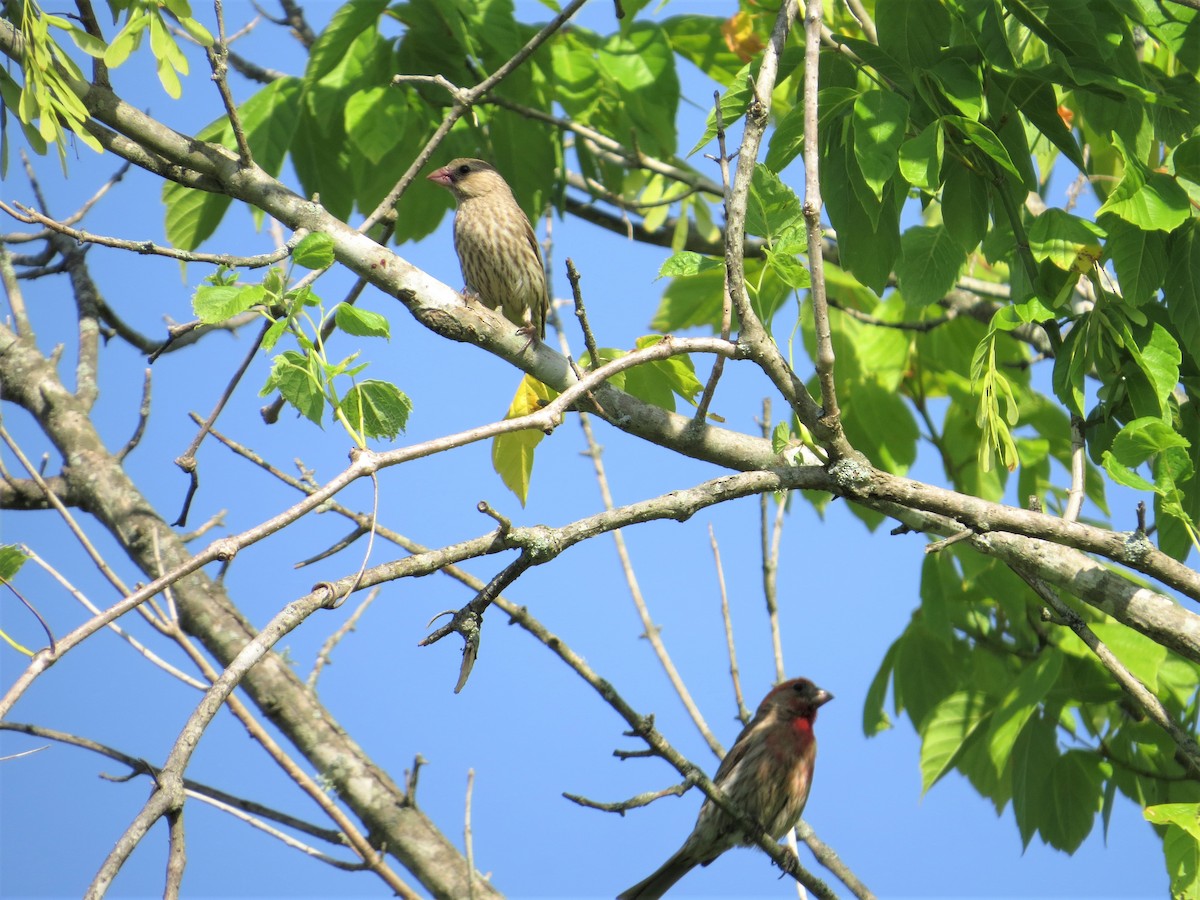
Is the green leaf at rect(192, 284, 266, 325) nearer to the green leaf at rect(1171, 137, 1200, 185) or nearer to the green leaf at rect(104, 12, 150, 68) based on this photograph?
the green leaf at rect(104, 12, 150, 68)

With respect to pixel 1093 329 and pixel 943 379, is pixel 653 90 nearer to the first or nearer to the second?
pixel 943 379

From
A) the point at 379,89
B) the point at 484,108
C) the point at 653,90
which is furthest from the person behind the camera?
the point at 484,108

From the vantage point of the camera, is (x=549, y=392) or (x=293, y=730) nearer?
(x=549, y=392)

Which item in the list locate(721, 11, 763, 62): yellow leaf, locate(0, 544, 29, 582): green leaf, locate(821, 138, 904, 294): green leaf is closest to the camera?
locate(0, 544, 29, 582): green leaf

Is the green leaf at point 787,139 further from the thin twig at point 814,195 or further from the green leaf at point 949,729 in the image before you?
the green leaf at point 949,729

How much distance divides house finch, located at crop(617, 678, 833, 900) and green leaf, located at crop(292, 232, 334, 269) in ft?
13.4

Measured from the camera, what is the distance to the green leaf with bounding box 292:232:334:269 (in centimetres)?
307

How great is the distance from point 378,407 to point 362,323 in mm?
223

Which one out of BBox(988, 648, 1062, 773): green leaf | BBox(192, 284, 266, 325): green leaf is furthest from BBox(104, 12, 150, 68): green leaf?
BBox(988, 648, 1062, 773): green leaf

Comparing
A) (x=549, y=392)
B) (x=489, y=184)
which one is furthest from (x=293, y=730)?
(x=489, y=184)

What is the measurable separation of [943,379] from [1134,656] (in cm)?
188

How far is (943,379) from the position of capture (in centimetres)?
617

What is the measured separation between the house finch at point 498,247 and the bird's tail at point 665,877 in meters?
3.03

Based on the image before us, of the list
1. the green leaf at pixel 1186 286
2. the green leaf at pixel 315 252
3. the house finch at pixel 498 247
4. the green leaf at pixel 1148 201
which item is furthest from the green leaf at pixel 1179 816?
the house finch at pixel 498 247
